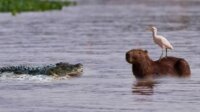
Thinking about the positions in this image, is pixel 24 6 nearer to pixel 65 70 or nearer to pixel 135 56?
pixel 65 70

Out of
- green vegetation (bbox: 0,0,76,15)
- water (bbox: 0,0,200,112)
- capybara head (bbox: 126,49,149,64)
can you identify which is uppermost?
capybara head (bbox: 126,49,149,64)

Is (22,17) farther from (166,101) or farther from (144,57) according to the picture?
(166,101)

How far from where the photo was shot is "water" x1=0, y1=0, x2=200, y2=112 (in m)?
19.9

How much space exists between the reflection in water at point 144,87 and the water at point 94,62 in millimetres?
11

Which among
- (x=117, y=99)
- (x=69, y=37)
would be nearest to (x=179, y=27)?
(x=69, y=37)

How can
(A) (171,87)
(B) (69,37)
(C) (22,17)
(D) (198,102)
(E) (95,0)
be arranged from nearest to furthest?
(D) (198,102) → (A) (171,87) → (B) (69,37) → (C) (22,17) → (E) (95,0)

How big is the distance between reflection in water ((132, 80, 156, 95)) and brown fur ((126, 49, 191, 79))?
511mm

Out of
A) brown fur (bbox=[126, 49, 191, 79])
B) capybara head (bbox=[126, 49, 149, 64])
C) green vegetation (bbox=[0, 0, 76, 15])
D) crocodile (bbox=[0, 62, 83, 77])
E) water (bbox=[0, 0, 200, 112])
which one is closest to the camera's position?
water (bbox=[0, 0, 200, 112])

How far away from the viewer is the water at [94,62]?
19875mm

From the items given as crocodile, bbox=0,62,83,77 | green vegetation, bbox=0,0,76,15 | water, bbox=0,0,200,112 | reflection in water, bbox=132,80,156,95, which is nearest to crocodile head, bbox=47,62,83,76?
crocodile, bbox=0,62,83,77

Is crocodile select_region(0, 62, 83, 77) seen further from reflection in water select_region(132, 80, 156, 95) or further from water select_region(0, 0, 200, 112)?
reflection in water select_region(132, 80, 156, 95)

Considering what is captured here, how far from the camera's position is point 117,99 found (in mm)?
20500

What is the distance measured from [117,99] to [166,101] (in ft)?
3.58

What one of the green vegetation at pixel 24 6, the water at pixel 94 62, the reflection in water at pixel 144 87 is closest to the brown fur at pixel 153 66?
the water at pixel 94 62
